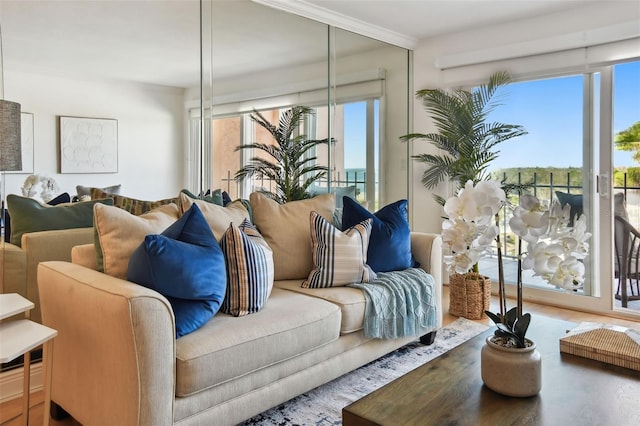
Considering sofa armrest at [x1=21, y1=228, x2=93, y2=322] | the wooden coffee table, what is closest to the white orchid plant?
the wooden coffee table

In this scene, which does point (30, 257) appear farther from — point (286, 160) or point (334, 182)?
point (334, 182)

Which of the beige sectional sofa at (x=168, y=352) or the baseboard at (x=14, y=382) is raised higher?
the beige sectional sofa at (x=168, y=352)

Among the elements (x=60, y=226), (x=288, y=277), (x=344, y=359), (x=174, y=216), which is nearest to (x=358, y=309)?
(x=344, y=359)

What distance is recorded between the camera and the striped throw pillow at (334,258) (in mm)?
2633

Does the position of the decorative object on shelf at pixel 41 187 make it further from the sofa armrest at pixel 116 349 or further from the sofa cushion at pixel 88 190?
the sofa armrest at pixel 116 349

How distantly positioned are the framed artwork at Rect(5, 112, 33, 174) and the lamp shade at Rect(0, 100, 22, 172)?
21 centimetres

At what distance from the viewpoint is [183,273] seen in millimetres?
1859

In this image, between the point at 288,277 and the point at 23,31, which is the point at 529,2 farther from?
the point at 23,31

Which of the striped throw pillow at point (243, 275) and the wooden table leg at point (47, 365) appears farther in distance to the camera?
the striped throw pillow at point (243, 275)

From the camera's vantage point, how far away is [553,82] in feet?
13.0

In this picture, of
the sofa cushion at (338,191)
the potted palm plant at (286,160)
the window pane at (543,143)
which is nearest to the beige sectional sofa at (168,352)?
the potted palm plant at (286,160)

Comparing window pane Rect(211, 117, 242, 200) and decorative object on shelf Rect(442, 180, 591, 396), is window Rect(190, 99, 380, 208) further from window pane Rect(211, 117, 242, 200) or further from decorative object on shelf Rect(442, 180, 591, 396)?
decorative object on shelf Rect(442, 180, 591, 396)

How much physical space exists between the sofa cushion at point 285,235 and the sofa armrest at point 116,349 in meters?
1.07

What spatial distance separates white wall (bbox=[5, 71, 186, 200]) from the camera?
95.1 inches
